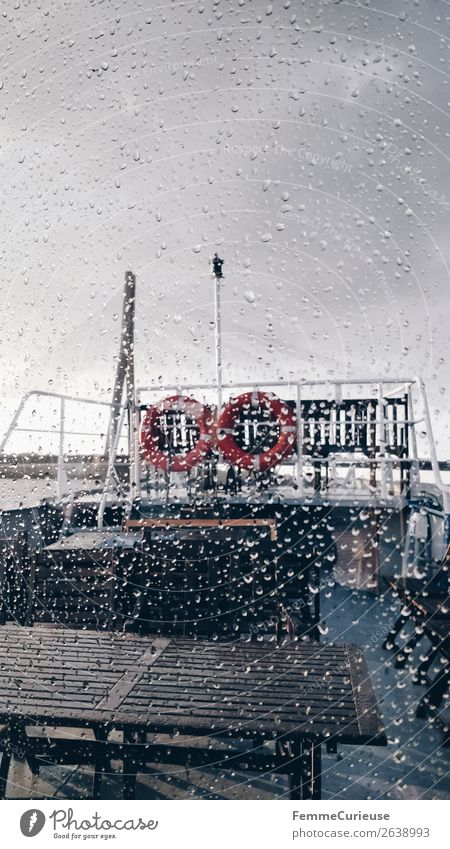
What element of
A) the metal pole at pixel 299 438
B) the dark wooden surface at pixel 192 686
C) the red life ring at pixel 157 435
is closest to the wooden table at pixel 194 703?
the dark wooden surface at pixel 192 686

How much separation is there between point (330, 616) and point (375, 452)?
1101 mm

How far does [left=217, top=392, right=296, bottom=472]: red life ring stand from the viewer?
11.3 feet

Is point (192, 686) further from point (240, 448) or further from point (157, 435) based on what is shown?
point (157, 435)

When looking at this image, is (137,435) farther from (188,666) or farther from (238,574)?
(188,666)

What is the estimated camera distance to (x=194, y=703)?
1226 millimetres

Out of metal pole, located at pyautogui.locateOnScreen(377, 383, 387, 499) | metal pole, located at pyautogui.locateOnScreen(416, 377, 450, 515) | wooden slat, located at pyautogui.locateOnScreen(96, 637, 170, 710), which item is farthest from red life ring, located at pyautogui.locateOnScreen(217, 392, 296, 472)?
wooden slat, located at pyautogui.locateOnScreen(96, 637, 170, 710)

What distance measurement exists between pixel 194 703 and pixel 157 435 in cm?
253

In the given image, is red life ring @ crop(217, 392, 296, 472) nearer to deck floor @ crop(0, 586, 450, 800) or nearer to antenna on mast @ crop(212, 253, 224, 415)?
antenna on mast @ crop(212, 253, 224, 415)

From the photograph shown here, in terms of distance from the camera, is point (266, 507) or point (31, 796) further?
A: point (266, 507)

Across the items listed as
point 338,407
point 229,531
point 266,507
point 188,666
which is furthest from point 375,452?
point 188,666
